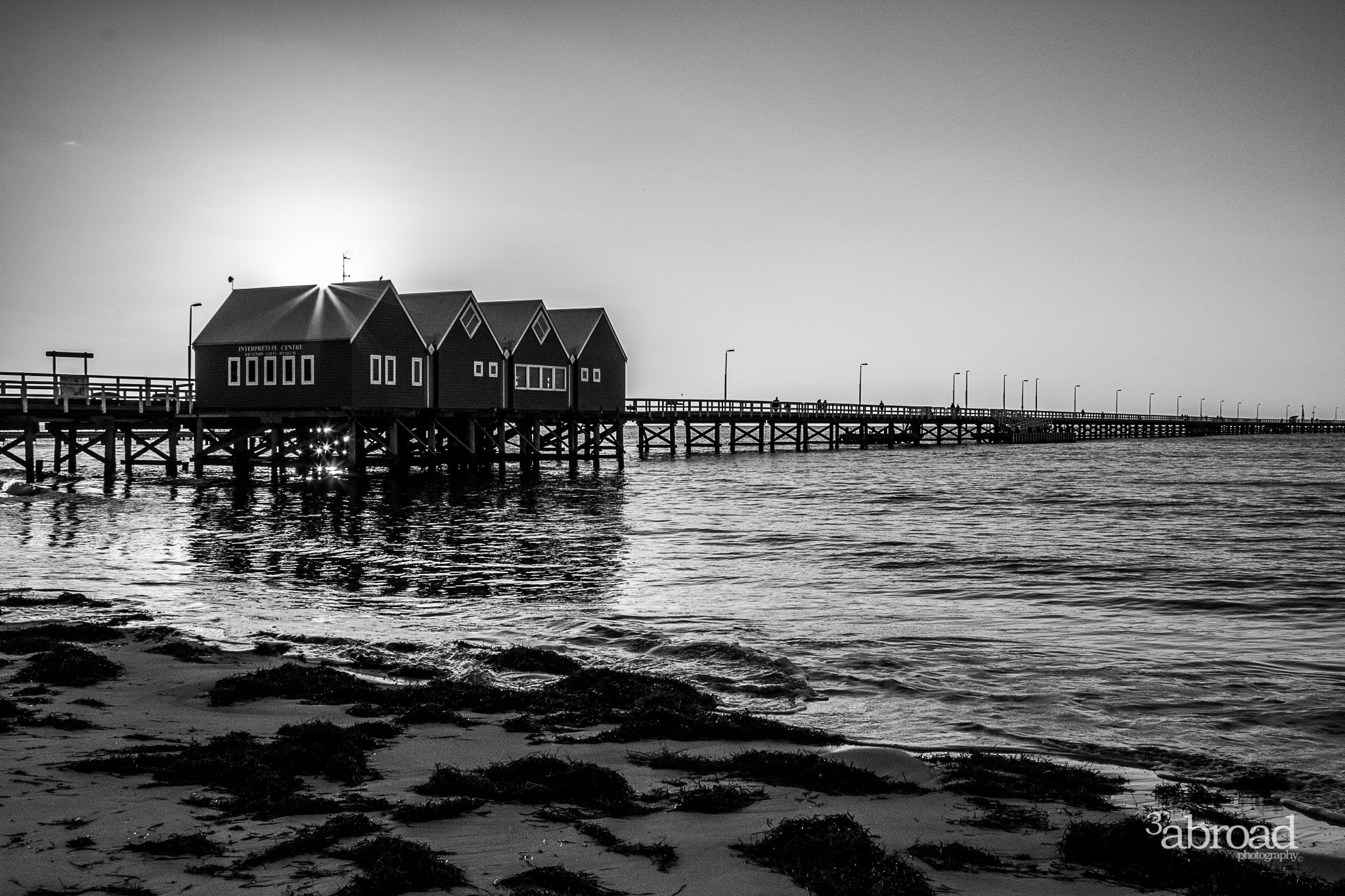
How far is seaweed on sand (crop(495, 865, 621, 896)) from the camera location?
5.30m

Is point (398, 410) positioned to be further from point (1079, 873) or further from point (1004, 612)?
point (1079, 873)

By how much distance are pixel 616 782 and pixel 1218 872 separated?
12.0 ft

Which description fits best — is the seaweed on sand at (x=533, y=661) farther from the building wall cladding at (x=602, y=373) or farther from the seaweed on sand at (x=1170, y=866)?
the building wall cladding at (x=602, y=373)

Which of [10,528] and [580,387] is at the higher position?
[580,387]

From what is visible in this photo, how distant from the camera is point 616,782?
716cm

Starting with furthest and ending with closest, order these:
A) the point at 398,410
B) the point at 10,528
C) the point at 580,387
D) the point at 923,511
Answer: the point at 580,387 < the point at 398,410 < the point at 923,511 < the point at 10,528

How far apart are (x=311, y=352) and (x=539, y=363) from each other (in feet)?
51.0

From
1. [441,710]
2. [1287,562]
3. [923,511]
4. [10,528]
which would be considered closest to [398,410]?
[10,528]

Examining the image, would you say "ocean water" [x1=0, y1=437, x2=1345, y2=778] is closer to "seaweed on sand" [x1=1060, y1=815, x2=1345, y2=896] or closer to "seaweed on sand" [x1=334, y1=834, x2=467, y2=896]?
"seaweed on sand" [x1=1060, y1=815, x2=1345, y2=896]

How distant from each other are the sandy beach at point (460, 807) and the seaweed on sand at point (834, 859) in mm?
47

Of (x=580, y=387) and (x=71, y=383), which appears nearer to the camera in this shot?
(x=71, y=383)

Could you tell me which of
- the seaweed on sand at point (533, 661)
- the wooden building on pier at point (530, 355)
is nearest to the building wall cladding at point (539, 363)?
the wooden building on pier at point (530, 355)

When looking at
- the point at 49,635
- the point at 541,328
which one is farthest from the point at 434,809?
the point at 541,328

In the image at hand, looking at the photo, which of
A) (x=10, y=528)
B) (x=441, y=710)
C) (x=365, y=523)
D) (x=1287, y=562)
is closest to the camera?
(x=441, y=710)
